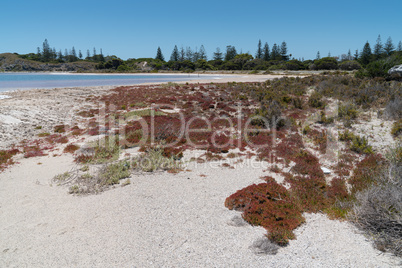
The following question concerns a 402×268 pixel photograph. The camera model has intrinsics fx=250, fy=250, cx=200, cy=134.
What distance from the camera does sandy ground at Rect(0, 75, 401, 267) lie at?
4.50 m

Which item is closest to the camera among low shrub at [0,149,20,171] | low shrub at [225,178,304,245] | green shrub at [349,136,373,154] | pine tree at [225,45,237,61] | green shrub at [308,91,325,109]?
low shrub at [225,178,304,245]

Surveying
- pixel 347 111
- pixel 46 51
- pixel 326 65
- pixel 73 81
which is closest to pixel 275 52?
pixel 326 65

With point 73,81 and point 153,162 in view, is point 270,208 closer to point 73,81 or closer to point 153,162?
point 153,162

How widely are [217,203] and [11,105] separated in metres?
17.9

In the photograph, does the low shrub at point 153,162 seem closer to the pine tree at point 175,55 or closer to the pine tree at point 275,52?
the pine tree at point 275,52

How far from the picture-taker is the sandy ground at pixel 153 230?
4504mm

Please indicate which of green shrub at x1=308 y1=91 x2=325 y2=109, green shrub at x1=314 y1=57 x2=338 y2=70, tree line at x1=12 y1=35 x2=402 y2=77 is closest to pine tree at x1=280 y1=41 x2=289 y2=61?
tree line at x1=12 y1=35 x2=402 y2=77

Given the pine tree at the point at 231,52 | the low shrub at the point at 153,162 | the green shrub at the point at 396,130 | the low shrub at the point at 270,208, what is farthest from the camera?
the pine tree at the point at 231,52

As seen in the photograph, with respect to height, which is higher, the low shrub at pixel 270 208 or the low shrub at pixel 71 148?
the low shrub at pixel 71 148

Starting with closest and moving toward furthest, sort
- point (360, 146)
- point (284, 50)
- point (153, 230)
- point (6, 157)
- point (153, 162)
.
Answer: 1. point (153, 230)
2. point (153, 162)
3. point (360, 146)
4. point (6, 157)
5. point (284, 50)

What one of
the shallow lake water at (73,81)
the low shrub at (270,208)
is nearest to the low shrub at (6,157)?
the low shrub at (270,208)

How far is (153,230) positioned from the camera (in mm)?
5355

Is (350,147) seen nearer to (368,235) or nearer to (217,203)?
(368,235)

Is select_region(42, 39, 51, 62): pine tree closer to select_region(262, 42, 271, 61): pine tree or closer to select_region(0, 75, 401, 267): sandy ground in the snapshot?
select_region(262, 42, 271, 61): pine tree
